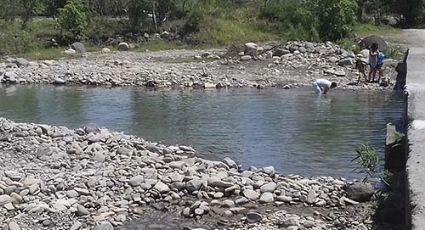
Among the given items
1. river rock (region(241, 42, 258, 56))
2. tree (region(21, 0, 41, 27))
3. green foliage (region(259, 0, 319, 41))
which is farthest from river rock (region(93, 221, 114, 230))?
tree (region(21, 0, 41, 27))

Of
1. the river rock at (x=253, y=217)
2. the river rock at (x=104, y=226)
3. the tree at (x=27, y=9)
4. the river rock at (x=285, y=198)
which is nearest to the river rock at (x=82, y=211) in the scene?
the river rock at (x=104, y=226)

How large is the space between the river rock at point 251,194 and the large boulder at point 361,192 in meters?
1.45

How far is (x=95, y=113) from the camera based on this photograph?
20.5 metres

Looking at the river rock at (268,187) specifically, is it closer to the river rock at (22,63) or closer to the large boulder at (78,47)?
the river rock at (22,63)

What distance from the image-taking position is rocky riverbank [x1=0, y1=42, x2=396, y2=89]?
85.4ft

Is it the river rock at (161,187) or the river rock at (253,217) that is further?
the river rock at (161,187)

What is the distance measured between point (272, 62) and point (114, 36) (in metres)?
13.8

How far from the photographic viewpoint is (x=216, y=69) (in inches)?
1110

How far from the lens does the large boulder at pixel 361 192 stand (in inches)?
416

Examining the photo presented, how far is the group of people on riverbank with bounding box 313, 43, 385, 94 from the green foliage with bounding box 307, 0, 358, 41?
755 cm

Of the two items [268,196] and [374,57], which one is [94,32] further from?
[268,196]

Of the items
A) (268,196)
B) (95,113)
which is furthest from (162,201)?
(95,113)

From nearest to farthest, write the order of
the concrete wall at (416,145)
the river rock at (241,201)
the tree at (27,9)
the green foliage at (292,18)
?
1. the concrete wall at (416,145)
2. the river rock at (241,201)
3. the green foliage at (292,18)
4. the tree at (27,9)

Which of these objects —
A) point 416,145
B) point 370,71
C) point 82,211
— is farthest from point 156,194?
point 370,71
